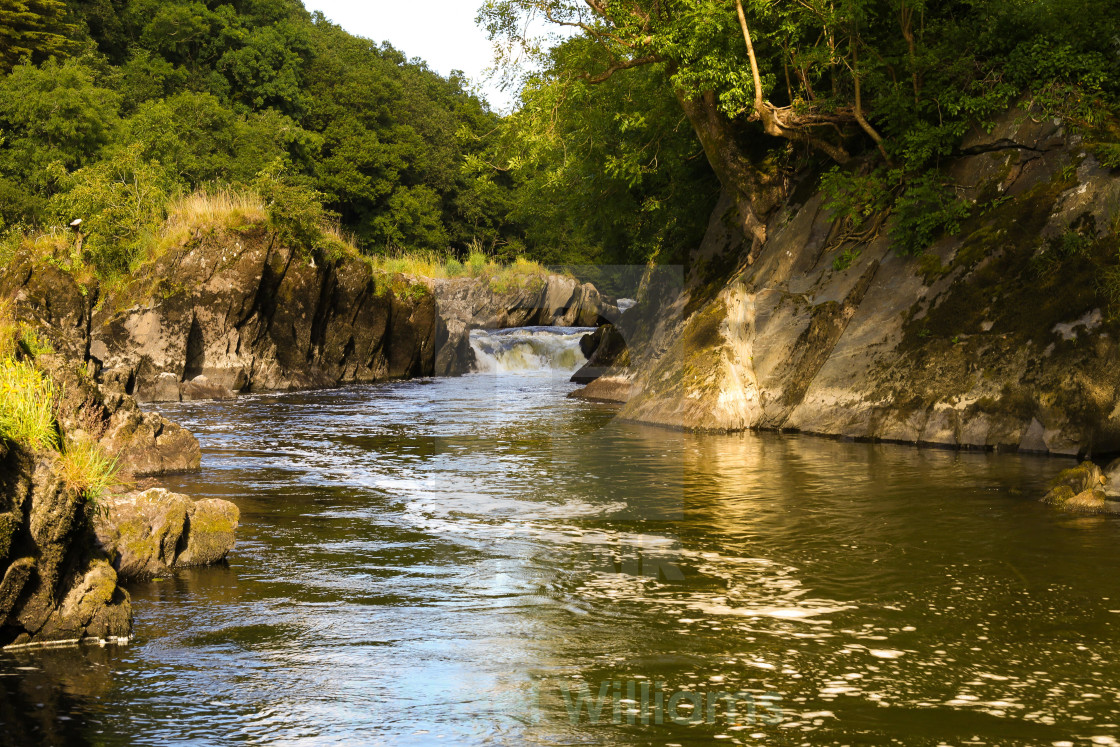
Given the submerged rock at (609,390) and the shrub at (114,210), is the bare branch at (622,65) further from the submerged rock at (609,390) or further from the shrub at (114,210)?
the shrub at (114,210)

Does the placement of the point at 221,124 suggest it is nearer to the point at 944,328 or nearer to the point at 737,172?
the point at 737,172

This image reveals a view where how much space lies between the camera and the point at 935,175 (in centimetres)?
1614

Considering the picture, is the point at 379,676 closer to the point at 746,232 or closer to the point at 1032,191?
the point at 1032,191

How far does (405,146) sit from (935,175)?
49.1 m

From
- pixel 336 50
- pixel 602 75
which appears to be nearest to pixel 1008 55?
pixel 602 75

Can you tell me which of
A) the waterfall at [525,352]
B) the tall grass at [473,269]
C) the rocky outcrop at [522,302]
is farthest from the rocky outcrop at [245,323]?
the tall grass at [473,269]

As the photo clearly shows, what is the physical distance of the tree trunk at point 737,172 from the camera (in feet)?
65.2

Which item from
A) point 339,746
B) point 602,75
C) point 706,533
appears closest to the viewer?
point 339,746

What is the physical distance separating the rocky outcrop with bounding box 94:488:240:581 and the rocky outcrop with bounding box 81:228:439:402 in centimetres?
1522

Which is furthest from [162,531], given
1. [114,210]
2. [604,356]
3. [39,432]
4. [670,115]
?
[604,356]

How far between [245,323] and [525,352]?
13.2 metres

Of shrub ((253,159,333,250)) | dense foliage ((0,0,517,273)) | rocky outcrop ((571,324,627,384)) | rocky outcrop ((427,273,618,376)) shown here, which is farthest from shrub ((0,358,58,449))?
rocky outcrop ((427,273,618,376))

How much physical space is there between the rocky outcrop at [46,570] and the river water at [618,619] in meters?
0.24

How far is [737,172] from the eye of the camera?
795 inches
